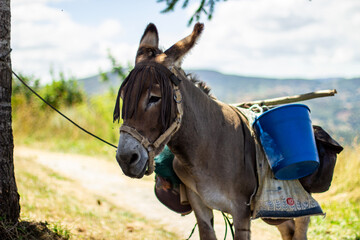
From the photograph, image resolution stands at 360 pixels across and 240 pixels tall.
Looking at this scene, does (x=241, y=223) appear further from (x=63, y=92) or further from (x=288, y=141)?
(x=63, y=92)

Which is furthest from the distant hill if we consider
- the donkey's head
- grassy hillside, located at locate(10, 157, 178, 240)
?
grassy hillside, located at locate(10, 157, 178, 240)

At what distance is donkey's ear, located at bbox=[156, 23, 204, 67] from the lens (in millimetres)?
2871

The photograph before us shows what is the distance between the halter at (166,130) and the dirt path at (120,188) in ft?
9.86

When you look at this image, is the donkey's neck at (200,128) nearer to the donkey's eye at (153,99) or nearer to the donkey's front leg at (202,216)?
the donkey's eye at (153,99)

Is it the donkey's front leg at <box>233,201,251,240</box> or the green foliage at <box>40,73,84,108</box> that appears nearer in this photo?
the donkey's front leg at <box>233,201,251,240</box>

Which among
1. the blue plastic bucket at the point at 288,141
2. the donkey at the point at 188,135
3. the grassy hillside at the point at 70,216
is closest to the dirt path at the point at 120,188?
the grassy hillside at the point at 70,216

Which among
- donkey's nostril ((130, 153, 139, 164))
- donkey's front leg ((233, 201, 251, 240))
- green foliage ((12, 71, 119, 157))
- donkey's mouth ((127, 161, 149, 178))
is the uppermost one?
donkey's nostril ((130, 153, 139, 164))

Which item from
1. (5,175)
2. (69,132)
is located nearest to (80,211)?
(5,175)

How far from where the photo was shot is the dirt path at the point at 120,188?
5.86m

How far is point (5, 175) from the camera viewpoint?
3369 mm

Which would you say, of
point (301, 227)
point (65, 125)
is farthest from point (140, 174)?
point (65, 125)

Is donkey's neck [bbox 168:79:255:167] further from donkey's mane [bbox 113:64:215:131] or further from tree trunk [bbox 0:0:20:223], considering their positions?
tree trunk [bbox 0:0:20:223]

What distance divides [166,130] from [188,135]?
0.33m

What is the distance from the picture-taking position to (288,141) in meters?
3.13
